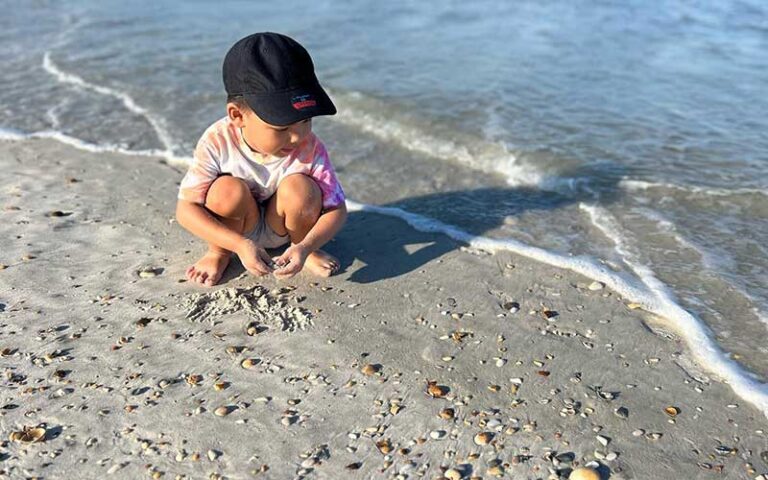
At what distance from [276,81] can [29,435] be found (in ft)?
5.29

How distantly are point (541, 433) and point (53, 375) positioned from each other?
184 cm

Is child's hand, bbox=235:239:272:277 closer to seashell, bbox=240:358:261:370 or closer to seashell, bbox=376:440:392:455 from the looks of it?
seashell, bbox=240:358:261:370

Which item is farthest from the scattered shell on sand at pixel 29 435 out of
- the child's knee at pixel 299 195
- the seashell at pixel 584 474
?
the seashell at pixel 584 474

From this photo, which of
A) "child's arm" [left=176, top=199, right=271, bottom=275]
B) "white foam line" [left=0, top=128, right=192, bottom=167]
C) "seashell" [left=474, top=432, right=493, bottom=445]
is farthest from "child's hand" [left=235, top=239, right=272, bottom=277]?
"white foam line" [left=0, top=128, right=192, bottom=167]

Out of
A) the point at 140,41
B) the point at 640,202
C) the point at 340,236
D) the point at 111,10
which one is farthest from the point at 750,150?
the point at 111,10

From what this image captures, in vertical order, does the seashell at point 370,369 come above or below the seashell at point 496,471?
below

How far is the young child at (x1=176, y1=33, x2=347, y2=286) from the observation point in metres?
3.15

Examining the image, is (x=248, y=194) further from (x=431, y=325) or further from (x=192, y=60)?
(x=192, y=60)

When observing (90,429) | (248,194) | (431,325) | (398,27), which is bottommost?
(398,27)

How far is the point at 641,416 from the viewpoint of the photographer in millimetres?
2775

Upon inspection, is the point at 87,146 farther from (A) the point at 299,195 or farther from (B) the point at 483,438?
(B) the point at 483,438

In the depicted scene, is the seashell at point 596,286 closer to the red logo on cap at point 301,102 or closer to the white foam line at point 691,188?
the white foam line at point 691,188

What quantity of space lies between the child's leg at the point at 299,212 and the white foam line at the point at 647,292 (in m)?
0.86

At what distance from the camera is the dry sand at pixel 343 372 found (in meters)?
2.54
